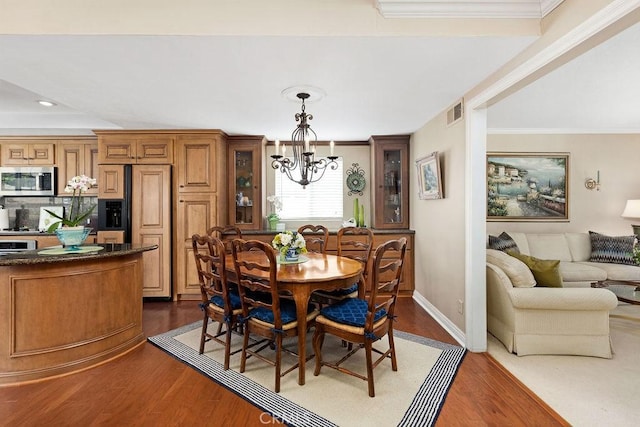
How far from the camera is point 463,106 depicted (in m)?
2.87

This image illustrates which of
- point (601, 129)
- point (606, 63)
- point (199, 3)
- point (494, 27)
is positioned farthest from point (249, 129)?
point (601, 129)

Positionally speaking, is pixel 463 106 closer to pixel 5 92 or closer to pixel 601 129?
pixel 601 129

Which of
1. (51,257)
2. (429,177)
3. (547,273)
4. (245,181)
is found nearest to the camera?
(51,257)

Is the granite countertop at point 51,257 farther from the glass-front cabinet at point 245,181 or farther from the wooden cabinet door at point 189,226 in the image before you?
the glass-front cabinet at point 245,181

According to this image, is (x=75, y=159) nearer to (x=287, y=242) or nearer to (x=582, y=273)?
(x=287, y=242)

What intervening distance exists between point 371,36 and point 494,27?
2.59 ft

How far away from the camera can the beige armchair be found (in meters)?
2.47

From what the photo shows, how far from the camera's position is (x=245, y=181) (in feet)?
15.0

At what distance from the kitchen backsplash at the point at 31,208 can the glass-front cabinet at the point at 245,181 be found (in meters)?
2.16

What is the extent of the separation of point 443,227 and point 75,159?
205 inches

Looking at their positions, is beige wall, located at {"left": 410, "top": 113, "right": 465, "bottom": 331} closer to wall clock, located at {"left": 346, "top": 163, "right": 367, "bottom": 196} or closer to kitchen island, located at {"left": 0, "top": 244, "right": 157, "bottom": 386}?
wall clock, located at {"left": 346, "top": 163, "right": 367, "bottom": 196}

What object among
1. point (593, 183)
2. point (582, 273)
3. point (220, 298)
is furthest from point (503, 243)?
point (220, 298)

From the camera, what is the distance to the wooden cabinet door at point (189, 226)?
4098 mm

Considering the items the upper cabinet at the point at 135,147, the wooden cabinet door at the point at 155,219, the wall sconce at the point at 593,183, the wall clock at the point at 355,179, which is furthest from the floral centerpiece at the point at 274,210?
the wall sconce at the point at 593,183
